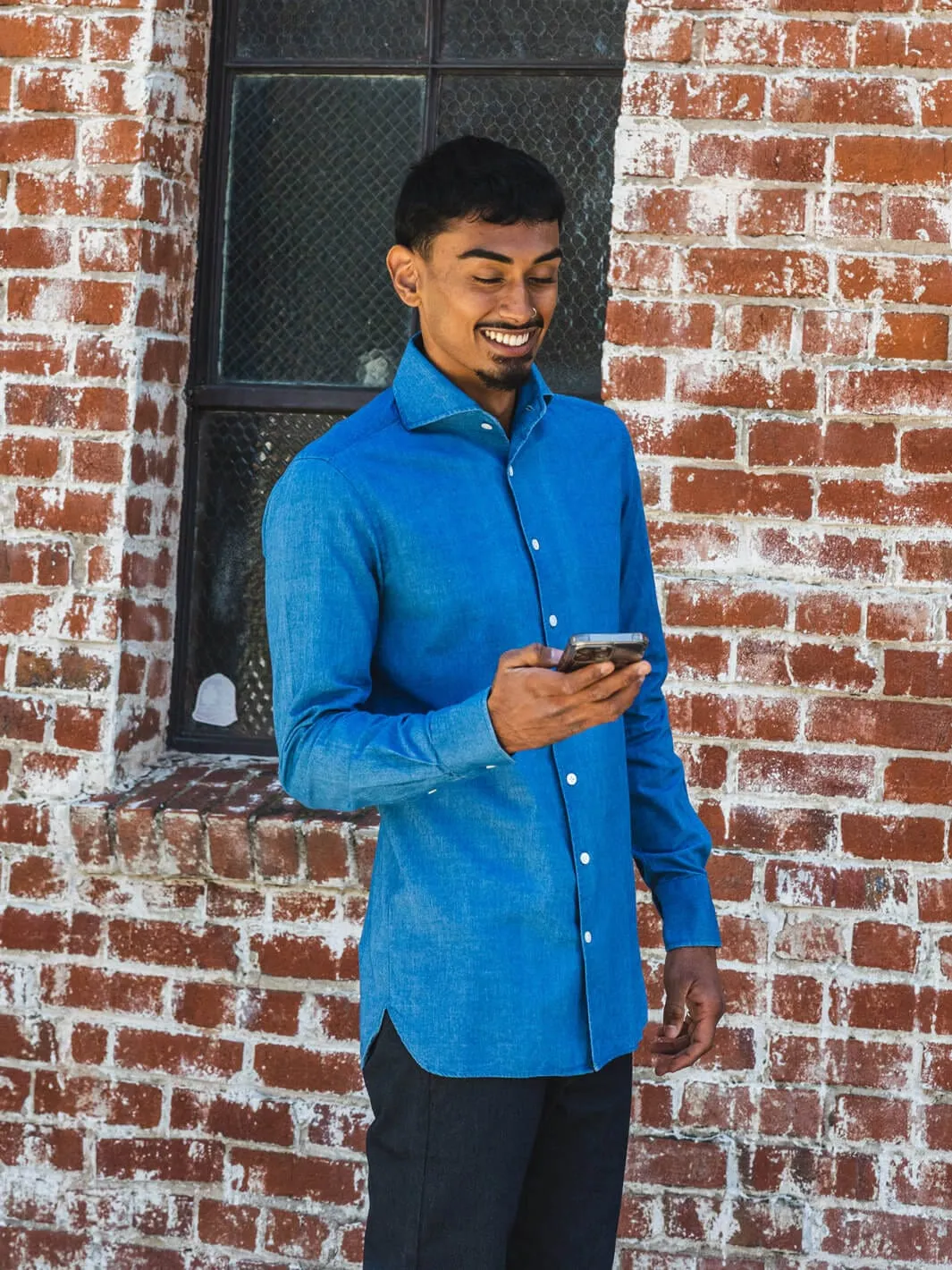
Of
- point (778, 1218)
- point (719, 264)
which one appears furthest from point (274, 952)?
point (719, 264)

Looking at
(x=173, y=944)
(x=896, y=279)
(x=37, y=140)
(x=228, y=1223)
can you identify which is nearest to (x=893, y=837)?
(x=896, y=279)

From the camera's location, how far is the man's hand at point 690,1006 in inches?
91.0

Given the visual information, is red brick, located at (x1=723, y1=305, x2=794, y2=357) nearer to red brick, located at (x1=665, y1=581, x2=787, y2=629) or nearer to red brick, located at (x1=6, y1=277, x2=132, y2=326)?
Result: red brick, located at (x1=665, y1=581, x2=787, y2=629)

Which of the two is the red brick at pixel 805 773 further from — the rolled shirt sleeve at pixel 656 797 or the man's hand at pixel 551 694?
the man's hand at pixel 551 694

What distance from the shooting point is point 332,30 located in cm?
351

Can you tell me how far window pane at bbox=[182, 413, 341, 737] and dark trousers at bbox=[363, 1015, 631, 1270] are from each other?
1.56m

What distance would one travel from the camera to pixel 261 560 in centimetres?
356

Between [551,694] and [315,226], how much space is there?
2.04 m

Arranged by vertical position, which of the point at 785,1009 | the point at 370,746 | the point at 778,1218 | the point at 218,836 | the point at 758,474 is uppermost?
the point at 758,474

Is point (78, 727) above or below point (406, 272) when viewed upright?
below

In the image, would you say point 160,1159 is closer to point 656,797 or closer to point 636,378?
point 656,797

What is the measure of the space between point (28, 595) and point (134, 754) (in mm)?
416

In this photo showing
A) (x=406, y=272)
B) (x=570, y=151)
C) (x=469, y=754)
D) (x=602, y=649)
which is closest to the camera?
(x=602, y=649)

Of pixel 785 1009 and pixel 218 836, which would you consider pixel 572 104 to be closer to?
pixel 218 836
